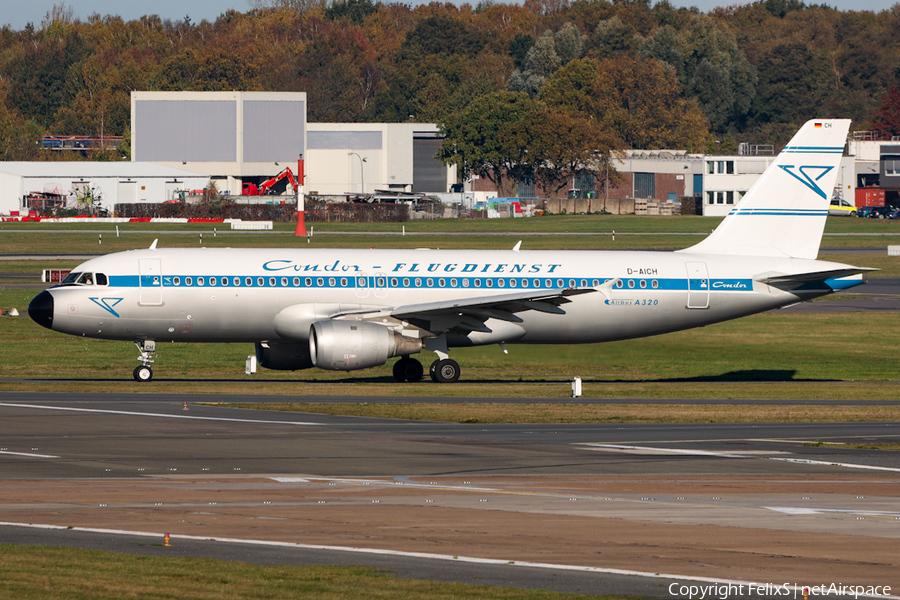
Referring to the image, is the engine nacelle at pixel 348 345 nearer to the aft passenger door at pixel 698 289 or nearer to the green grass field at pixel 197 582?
the aft passenger door at pixel 698 289

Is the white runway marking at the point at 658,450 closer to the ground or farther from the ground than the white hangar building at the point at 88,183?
closer to the ground

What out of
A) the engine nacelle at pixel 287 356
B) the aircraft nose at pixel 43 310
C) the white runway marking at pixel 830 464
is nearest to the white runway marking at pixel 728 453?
the white runway marking at pixel 830 464

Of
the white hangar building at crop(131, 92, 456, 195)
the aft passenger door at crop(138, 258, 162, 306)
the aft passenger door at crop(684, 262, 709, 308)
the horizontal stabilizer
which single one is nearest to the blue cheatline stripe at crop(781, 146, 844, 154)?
the horizontal stabilizer

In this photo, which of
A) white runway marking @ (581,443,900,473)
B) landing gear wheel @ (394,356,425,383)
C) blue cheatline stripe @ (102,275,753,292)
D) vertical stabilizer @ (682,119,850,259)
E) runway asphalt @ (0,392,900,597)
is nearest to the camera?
runway asphalt @ (0,392,900,597)

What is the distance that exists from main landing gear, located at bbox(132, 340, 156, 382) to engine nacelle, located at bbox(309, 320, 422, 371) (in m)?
5.19

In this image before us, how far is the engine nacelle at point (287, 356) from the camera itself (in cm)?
3744

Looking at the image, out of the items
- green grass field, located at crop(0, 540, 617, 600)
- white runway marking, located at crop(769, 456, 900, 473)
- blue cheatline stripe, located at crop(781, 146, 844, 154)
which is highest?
blue cheatline stripe, located at crop(781, 146, 844, 154)

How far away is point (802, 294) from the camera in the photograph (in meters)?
39.0

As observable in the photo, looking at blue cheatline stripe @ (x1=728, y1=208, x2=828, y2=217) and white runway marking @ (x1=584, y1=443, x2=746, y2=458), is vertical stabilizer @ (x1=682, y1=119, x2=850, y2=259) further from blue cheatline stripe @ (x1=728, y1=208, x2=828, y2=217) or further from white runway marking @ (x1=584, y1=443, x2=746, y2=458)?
white runway marking @ (x1=584, y1=443, x2=746, y2=458)

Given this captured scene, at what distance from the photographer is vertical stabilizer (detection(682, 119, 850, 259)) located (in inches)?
1585

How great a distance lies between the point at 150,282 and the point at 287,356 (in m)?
4.65

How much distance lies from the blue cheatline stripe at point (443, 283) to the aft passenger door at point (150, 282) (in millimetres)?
179

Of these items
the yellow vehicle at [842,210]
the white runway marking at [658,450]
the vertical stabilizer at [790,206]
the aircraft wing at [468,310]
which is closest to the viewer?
the white runway marking at [658,450]

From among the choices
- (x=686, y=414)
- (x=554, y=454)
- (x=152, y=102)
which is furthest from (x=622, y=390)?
(x=152, y=102)
